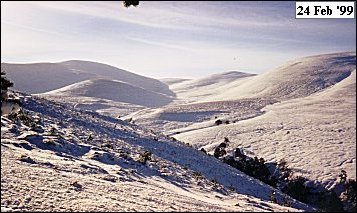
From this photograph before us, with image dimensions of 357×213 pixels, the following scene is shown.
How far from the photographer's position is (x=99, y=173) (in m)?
9.91

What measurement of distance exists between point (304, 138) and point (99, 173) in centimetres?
2505

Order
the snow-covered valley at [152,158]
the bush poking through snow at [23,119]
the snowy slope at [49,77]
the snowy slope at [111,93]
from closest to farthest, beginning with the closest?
1. the snow-covered valley at [152,158]
2. the bush poking through snow at [23,119]
3. the snowy slope at [111,93]
4. the snowy slope at [49,77]

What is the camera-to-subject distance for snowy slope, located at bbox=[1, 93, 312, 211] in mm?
7223

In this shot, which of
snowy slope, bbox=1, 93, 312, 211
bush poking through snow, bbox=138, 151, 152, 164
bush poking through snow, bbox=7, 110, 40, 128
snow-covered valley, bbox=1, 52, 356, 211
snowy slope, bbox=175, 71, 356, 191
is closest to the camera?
snowy slope, bbox=1, 93, 312, 211

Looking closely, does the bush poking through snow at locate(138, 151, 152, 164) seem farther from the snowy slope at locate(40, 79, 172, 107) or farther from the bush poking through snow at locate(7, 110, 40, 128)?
the snowy slope at locate(40, 79, 172, 107)

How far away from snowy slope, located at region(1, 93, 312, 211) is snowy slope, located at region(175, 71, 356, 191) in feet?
32.3

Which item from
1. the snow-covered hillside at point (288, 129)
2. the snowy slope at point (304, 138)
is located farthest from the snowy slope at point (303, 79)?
the snowy slope at point (304, 138)

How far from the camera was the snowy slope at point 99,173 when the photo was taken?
7223 millimetres

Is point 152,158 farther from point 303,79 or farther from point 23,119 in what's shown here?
point 303,79

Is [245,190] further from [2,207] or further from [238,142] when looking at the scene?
[238,142]

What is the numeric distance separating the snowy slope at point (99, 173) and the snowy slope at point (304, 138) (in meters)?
9.85

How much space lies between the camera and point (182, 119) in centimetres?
5369

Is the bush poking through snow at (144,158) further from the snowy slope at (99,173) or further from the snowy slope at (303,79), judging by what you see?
the snowy slope at (303,79)

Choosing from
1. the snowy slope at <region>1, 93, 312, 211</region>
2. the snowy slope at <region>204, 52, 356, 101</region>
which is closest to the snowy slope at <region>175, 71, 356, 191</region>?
the snowy slope at <region>1, 93, 312, 211</region>
